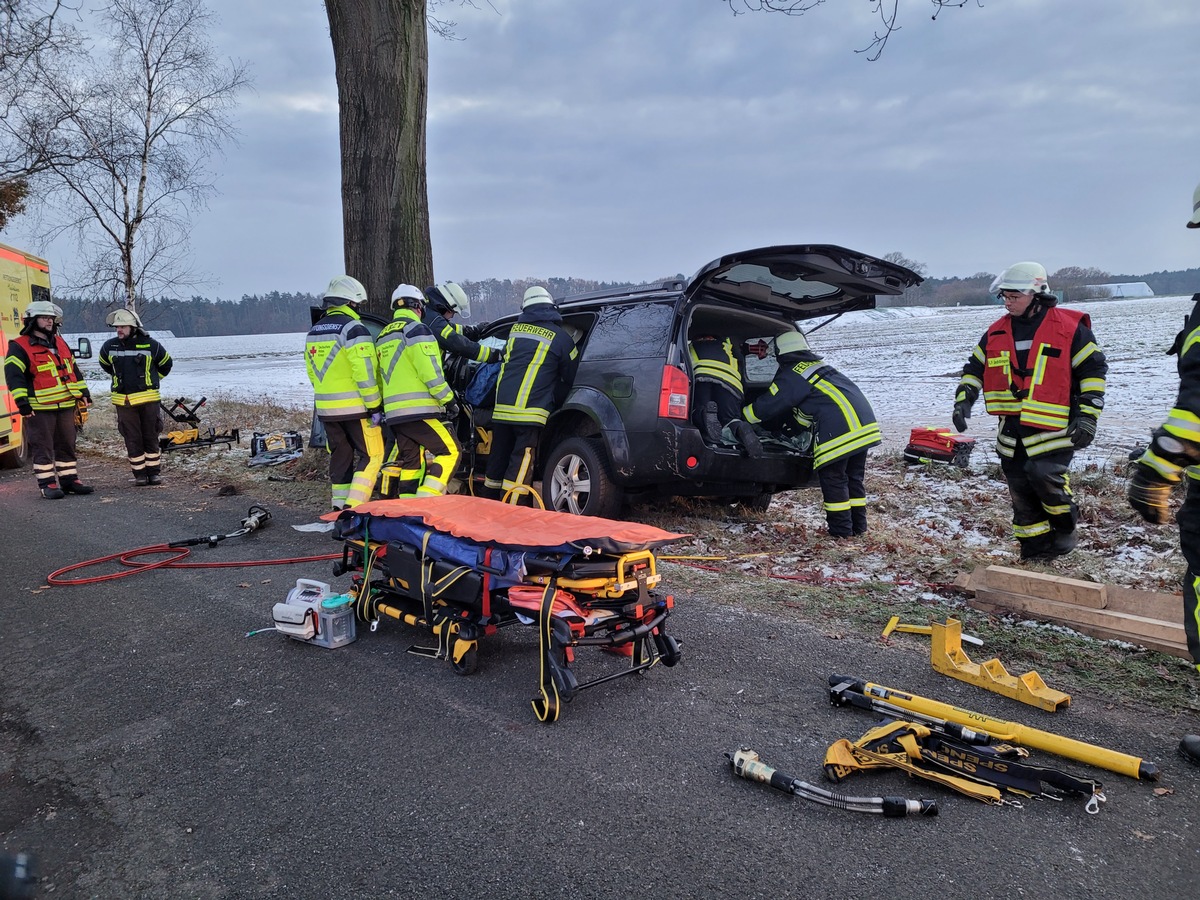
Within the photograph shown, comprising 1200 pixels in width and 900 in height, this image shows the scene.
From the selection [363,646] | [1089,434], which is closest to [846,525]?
[1089,434]

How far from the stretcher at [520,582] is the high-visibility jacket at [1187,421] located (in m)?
1.89

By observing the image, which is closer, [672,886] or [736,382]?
[672,886]

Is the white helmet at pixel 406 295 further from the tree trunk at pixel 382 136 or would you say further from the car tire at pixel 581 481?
the car tire at pixel 581 481

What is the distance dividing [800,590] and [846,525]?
1.37m

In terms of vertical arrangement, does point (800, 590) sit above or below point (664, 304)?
below

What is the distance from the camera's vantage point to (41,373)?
8648 millimetres

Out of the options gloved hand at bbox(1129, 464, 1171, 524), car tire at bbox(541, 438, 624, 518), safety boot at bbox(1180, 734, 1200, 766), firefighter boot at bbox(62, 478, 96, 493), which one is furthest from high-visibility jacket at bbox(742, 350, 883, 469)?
firefighter boot at bbox(62, 478, 96, 493)

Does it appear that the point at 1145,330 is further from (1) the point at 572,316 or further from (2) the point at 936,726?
(2) the point at 936,726

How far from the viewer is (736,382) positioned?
20.6 feet

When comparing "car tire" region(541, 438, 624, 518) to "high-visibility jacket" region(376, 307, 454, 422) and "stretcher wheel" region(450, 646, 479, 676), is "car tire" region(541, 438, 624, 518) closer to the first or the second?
"high-visibility jacket" region(376, 307, 454, 422)

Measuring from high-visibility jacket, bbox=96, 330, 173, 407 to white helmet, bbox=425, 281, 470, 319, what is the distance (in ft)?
13.6

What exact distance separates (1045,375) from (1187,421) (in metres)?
2.29

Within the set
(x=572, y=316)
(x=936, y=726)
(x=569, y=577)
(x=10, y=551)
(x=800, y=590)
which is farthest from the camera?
(x=572, y=316)

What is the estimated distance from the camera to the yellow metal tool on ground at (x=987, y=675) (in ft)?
9.80
